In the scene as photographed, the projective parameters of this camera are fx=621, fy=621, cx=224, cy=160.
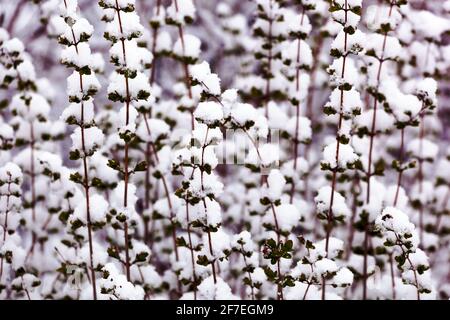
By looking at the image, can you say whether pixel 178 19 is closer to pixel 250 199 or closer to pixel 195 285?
pixel 250 199

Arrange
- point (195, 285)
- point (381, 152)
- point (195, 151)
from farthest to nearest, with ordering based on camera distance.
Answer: point (381, 152) → point (195, 285) → point (195, 151)

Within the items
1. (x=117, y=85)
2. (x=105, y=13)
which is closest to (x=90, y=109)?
(x=117, y=85)

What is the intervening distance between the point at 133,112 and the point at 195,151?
26cm

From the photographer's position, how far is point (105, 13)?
1.79 meters

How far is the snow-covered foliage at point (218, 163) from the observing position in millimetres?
1729

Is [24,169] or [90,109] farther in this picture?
[24,169]

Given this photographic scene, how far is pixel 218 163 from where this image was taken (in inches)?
78.0

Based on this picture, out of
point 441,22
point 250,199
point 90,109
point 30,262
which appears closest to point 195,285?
point 250,199

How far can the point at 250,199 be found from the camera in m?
2.32

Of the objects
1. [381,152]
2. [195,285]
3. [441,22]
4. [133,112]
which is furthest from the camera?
[381,152]

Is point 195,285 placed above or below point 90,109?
below

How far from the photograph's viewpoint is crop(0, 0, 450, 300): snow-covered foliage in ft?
5.67
